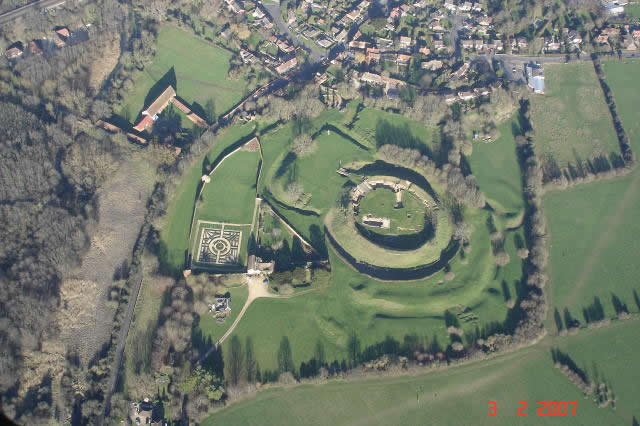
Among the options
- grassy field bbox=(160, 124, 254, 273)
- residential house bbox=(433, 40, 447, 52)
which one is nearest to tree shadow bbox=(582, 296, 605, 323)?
residential house bbox=(433, 40, 447, 52)

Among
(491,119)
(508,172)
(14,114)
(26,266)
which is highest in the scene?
(14,114)

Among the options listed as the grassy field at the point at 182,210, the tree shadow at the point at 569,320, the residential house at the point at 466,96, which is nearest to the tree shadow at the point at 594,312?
the tree shadow at the point at 569,320

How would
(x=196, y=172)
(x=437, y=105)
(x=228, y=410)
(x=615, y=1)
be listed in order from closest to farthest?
Answer: 1. (x=228, y=410)
2. (x=196, y=172)
3. (x=437, y=105)
4. (x=615, y=1)

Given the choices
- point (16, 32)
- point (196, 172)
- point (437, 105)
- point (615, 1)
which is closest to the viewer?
point (196, 172)

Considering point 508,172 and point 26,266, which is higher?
point 508,172

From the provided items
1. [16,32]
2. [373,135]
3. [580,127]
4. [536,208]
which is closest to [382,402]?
[536,208]

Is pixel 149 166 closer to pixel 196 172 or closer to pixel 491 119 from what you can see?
pixel 196 172

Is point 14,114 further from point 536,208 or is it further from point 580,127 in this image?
point 580,127

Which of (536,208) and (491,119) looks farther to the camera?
(491,119)
